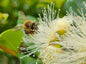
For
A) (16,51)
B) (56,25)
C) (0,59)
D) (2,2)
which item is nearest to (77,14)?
(56,25)

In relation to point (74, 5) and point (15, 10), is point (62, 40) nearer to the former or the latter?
point (74, 5)

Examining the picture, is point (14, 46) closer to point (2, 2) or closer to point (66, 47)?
point (66, 47)

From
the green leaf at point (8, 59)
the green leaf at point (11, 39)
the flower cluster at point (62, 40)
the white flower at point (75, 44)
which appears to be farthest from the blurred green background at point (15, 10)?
the white flower at point (75, 44)

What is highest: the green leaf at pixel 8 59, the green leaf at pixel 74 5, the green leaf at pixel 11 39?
the green leaf at pixel 74 5

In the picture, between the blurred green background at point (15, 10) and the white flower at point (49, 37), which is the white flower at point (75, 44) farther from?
the blurred green background at point (15, 10)

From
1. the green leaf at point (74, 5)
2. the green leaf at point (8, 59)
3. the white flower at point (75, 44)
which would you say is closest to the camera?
the white flower at point (75, 44)

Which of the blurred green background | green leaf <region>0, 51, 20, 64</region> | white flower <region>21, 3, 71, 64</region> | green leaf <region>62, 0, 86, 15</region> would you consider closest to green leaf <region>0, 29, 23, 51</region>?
white flower <region>21, 3, 71, 64</region>

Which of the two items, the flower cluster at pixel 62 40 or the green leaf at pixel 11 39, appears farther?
the green leaf at pixel 11 39

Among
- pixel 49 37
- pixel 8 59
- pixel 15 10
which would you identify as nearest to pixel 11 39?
pixel 49 37
